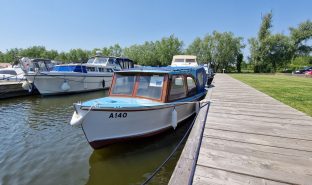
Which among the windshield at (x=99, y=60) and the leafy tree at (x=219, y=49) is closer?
the windshield at (x=99, y=60)

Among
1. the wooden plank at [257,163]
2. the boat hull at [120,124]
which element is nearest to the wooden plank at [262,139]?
the wooden plank at [257,163]

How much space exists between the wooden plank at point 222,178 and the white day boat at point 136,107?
336 centimetres

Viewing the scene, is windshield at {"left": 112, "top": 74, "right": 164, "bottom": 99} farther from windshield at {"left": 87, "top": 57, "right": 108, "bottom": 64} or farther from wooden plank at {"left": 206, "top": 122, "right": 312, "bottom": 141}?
windshield at {"left": 87, "top": 57, "right": 108, "bottom": 64}

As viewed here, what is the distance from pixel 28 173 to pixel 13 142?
8.88 feet

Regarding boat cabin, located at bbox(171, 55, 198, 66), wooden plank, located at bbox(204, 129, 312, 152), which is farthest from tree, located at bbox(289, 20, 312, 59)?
wooden plank, located at bbox(204, 129, 312, 152)

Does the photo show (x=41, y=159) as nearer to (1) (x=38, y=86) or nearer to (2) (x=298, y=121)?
(2) (x=298, y=121)

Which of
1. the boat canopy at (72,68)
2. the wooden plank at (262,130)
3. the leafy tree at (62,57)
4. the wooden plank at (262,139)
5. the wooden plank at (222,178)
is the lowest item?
the wooden plank at (222,178)

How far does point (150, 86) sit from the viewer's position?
7457mm

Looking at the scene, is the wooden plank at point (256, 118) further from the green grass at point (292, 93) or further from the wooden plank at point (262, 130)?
the green grass at point (292, 93)

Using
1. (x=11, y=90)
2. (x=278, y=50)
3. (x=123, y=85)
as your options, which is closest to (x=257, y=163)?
(x=123, y=85)

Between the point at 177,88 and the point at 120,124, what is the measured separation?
290 cm

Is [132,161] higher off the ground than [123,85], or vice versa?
[123,85]

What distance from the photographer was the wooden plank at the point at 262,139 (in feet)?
13.0

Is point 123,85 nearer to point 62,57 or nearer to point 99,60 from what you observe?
point 99,60
